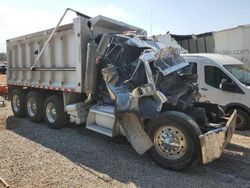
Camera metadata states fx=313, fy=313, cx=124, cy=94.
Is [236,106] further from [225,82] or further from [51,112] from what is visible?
[51,112]

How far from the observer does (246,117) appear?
8336 millimetres

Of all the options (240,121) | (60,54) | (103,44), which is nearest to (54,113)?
(60,54)

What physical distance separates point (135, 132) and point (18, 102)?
581 centimetres

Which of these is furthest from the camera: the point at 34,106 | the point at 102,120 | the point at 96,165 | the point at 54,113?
the point at 34,106

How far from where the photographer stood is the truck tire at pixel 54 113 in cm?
842

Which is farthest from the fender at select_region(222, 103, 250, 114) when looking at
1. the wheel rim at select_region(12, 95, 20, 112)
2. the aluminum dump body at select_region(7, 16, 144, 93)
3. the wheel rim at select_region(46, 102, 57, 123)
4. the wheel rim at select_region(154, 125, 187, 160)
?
the wheel rim at select_region(12, 95, 20, 112)

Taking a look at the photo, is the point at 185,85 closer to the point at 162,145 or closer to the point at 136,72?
the point at 136,72

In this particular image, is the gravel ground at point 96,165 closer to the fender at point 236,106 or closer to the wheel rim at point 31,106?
the fender at point 236,106

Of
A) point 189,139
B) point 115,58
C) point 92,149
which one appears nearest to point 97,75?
point 115,58

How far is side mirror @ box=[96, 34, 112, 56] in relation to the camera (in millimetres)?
7253

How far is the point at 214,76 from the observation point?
8.73m

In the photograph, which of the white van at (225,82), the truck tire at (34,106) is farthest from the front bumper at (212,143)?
the truck tire at (34,106)

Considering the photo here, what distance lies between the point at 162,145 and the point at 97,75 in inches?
102

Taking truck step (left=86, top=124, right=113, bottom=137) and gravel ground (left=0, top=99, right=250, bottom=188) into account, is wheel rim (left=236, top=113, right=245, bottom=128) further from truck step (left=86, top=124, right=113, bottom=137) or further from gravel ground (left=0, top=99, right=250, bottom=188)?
truck step (left=86, top=124, right=113, bottom=137)
